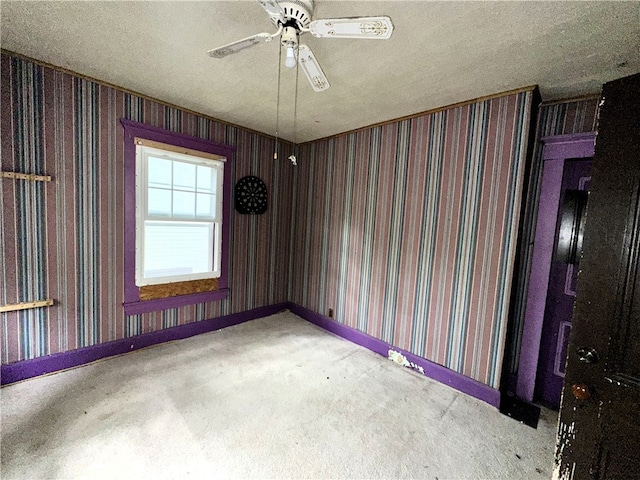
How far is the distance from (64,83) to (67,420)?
256 centimetres

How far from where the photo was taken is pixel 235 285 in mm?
3508

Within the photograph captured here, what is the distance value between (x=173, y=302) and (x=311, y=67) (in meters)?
2.71

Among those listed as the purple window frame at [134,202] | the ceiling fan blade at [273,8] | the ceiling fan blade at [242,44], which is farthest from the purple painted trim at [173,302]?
the ceiling fan blade at [273,8]

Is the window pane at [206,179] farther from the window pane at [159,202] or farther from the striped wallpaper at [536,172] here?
the striped wallpaper at [536,172]

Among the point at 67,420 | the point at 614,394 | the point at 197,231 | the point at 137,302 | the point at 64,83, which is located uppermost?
the point at 64,83

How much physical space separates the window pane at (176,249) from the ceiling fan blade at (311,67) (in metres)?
2.19

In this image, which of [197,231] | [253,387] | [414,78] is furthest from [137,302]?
[414,78]

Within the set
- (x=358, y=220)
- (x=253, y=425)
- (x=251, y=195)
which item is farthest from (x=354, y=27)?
(x=251, y=195)

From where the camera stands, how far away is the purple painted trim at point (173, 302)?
2.67 m

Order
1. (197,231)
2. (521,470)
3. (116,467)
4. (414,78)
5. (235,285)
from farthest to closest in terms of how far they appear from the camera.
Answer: (235,285) → (197,231) → (414,78) → (521,470) → (116,467)

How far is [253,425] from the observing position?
1.81m

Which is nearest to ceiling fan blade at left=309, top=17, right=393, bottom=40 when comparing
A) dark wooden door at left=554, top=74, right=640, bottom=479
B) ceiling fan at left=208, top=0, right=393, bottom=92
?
ceiling fan at left=208, top=0, right=393, bottom=92

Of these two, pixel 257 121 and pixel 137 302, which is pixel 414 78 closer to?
pixel 257 121

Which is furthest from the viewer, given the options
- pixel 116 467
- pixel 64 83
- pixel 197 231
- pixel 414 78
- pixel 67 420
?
pixel 197 231
